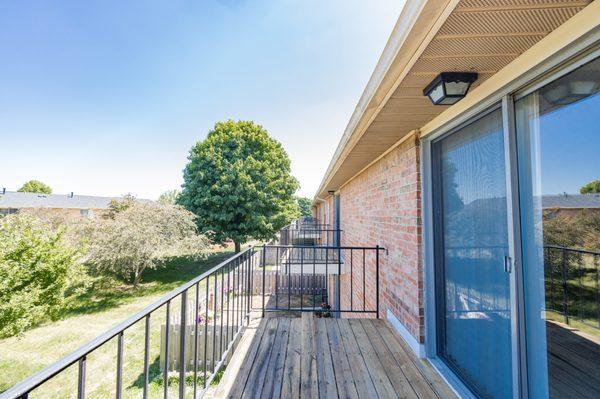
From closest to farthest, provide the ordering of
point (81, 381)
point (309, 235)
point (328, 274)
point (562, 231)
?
point (81, 381), point (562, 231), point (328, 274), point (309, 235)

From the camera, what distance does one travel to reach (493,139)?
1639 millimetres

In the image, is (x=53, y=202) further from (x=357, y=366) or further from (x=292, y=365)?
(x=357, y=366)

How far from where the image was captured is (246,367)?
7.32 feet

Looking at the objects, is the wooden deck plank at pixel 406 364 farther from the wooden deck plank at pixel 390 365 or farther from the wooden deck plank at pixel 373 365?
the wooden deck plank at pixel 373 365

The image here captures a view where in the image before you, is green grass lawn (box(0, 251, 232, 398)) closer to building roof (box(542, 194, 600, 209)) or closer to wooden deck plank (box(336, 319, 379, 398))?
wooden deck plank (box(336, 319, 379, 398))

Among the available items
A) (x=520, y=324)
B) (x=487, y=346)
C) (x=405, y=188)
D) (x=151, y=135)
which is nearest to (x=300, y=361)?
(x=487, y=346)

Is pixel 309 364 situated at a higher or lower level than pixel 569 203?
lower

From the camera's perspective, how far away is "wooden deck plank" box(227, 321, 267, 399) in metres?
1.92

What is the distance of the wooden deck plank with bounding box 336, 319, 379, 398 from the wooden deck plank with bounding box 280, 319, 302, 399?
0.46 metres

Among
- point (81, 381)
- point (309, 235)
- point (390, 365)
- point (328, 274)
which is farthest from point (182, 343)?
point (309, 235)

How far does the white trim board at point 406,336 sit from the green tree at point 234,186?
38.1 ft

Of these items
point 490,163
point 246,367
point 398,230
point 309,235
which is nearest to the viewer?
point 490,163

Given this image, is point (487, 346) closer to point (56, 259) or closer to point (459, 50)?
point (459, 50)

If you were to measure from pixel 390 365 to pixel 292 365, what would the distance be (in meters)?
0.86
